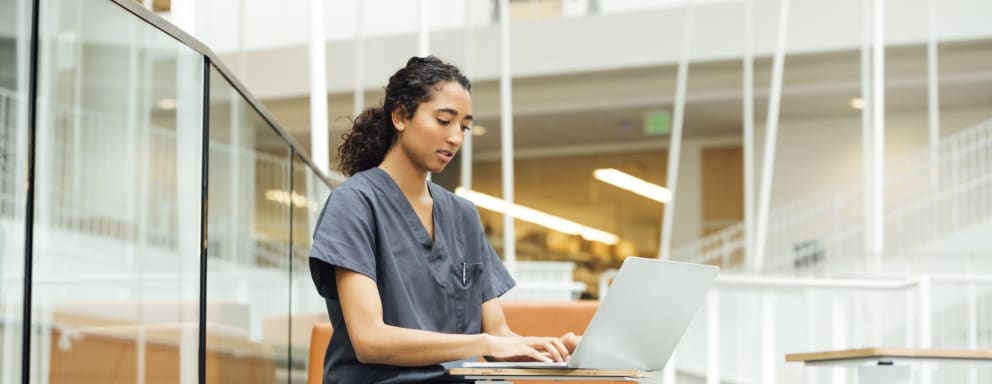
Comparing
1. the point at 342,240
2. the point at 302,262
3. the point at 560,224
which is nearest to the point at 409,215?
the point at 342,240

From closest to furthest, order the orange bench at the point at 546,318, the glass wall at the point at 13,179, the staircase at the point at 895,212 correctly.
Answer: the glass wall at the point at 13,179, the orange bench at the point at 546,318, the staircase at the point at 895,212

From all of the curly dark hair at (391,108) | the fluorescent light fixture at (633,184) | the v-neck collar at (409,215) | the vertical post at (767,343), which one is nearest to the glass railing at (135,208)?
the curly dark hair at (391,108)

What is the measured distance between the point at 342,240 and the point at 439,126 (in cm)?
29

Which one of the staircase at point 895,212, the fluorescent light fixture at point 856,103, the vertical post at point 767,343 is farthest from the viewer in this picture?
the fluorescent light fixture at point 856,103

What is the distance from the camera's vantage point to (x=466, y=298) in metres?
2.30

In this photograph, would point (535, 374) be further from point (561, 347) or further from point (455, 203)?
point (455, 203)

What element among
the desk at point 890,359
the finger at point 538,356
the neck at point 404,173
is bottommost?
the desk at point 890,359

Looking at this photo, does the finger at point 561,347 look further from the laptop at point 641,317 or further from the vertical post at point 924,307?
the vertical post at point 924,307

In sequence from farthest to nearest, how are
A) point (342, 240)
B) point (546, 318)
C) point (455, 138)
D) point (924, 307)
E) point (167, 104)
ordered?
1. point (924, 307)
2. point (546, 318)
3. point (167, 104)
4. point (455, 138)
5. point (342, 240)

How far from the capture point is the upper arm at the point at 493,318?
94.7 inches

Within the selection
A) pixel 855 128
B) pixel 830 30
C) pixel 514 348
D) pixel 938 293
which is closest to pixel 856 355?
pixel 514 348

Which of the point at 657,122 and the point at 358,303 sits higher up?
the point at 657,122

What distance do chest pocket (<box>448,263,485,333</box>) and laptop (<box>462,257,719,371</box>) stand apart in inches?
11.2

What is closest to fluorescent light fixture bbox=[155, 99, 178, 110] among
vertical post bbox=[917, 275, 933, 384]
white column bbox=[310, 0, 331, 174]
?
white column bbox=[310, 0, 331, 174]
